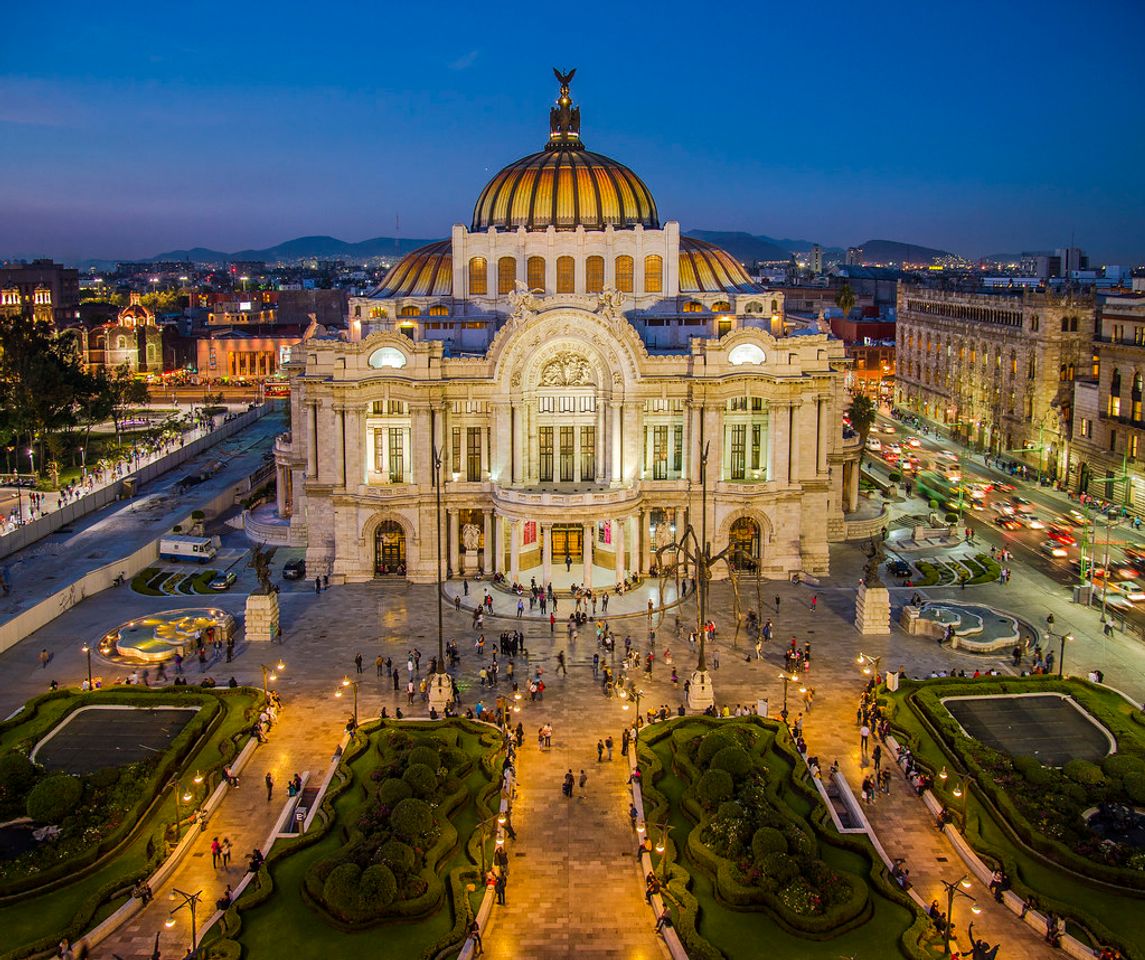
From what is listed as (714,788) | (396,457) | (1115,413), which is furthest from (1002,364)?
(714,788)

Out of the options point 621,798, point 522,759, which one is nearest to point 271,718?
point 522,759

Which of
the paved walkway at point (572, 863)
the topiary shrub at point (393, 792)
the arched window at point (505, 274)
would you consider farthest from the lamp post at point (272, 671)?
the arched window at point (505, 274)

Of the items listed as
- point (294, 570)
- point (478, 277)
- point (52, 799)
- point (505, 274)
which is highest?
point (505, 274)

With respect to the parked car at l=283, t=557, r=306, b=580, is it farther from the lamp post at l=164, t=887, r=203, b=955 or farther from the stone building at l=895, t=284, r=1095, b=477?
the stone building at l=895, t=284, r=1095, b=477

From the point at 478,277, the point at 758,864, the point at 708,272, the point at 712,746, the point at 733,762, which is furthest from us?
the point at 708,272

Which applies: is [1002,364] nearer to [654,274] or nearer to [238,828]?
[654,274]

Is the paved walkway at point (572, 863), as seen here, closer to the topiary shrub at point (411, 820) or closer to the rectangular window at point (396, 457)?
the topiary shrub at point (411, 820)

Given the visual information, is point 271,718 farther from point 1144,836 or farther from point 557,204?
point 557,204
